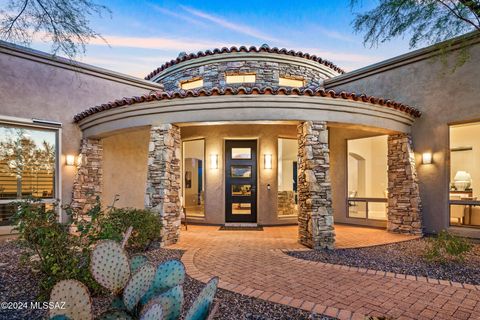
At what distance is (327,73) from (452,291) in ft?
28.2

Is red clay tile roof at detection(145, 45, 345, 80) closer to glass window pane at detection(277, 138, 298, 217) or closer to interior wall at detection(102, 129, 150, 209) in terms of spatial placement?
interior wall at detection(102, 129, 150, 209)

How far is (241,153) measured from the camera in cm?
919

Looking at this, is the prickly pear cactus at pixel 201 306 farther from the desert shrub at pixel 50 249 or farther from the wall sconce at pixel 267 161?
the wall sconce at pixel 267 161

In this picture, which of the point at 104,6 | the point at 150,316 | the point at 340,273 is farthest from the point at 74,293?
the point at 104,6

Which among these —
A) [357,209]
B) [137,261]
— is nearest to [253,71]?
[357,209]

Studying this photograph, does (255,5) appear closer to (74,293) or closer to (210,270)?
(210,270)

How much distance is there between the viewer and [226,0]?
10461 mm

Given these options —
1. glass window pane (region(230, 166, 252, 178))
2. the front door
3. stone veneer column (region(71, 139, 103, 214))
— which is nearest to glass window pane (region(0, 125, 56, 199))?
stone veneer column (region(71, 139, 103, 214))

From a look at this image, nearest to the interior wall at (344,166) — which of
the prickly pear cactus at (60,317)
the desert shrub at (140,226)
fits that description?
the desert shrub at (140,226)

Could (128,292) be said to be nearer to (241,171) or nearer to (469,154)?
(241,171)

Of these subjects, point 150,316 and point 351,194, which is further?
point 351,194

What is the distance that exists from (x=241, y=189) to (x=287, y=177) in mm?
1671

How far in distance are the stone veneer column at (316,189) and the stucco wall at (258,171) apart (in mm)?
2599

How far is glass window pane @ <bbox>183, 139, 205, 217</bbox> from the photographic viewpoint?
31.6 feet
